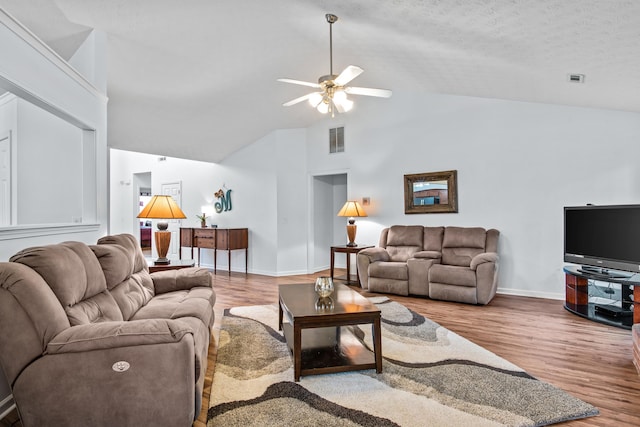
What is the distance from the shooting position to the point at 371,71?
4758mm

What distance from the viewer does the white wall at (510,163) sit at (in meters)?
4.33

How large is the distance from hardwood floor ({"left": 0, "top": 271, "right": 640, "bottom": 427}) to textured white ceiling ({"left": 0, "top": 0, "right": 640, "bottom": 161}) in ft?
7.63

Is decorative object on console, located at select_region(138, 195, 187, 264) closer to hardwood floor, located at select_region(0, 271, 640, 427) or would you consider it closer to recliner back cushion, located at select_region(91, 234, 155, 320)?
recliner back cushion, located at select_region(91, 234, 155, 320)

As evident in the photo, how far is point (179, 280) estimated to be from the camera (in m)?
3.27

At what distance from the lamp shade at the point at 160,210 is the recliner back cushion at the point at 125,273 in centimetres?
71

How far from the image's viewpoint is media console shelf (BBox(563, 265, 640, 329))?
3.34 meters

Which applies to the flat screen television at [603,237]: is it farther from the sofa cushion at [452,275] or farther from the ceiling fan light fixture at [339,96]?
the ceiling fan light fixture at [339,96]

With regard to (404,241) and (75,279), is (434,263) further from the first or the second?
(75,279)

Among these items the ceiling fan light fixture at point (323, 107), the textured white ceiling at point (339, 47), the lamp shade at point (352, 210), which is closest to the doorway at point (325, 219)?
the lamp shade at point (352, 210)

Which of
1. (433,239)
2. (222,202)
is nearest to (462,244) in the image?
(433,239)

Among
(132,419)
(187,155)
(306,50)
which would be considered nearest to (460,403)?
(132,419)

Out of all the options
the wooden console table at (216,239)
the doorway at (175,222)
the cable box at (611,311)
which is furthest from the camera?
the doorway at (175,222)

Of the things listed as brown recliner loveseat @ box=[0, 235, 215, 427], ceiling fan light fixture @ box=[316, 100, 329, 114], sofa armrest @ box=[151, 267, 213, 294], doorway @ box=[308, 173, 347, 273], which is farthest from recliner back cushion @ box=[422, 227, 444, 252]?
brown recliner loveseat @ box=[0, 235, 215, 427]

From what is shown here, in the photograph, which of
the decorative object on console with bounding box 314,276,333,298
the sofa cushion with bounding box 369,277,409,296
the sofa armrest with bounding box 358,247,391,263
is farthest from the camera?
the sofa armrest with bounding box 358,247,391,263
